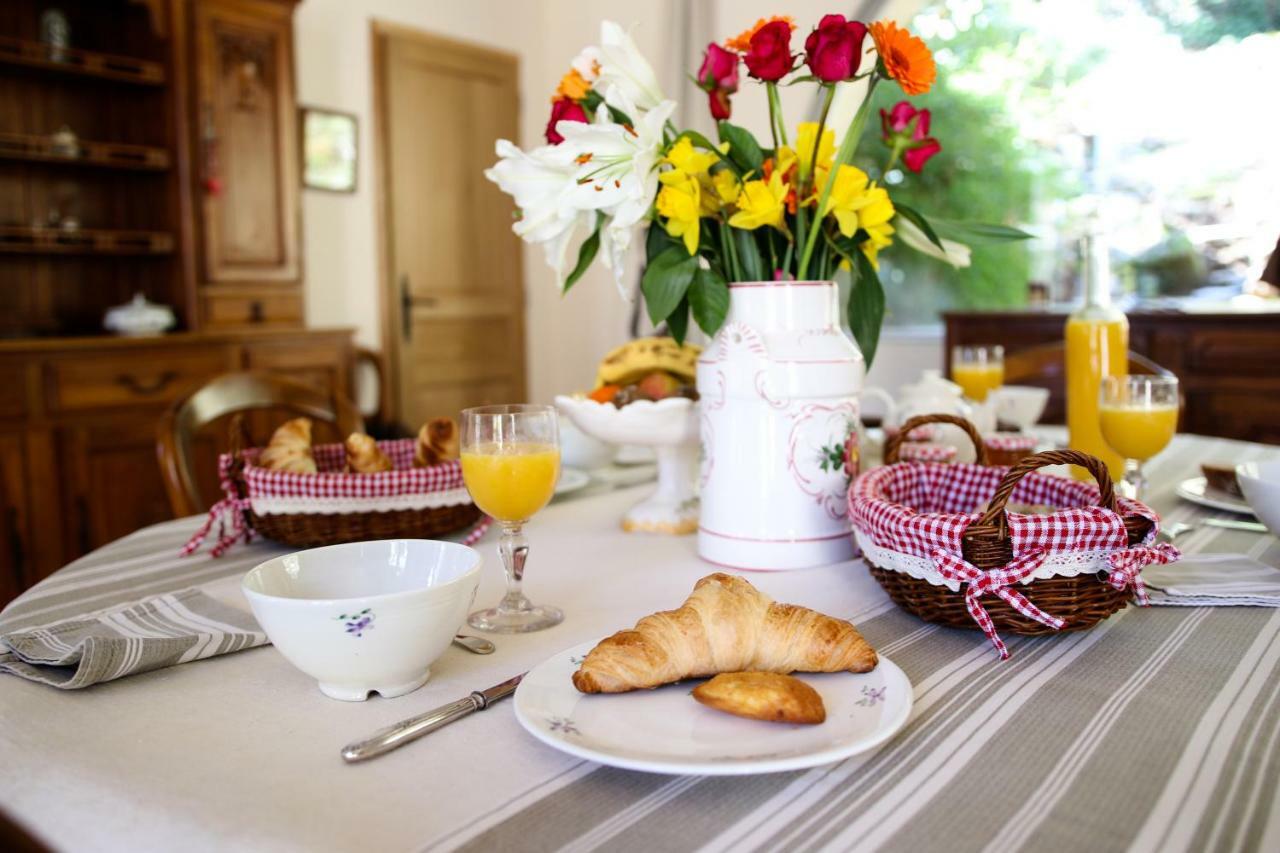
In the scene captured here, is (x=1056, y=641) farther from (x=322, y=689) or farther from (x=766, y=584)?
(x=322, y=689)

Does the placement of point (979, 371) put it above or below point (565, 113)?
below

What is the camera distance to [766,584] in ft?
3.39

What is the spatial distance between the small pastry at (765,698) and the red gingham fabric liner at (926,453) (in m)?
0.62

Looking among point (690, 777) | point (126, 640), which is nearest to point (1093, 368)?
point (690, 777)

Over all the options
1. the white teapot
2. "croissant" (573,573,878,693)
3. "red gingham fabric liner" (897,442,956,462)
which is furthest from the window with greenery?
"croissant" (573,573,878,693)

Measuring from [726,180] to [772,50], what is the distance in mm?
146

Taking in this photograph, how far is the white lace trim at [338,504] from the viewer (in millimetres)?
1117

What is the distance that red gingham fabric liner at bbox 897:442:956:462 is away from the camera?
4.04 feet

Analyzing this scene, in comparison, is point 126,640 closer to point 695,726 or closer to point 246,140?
point 695,726

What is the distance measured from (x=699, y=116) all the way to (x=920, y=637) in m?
3.99

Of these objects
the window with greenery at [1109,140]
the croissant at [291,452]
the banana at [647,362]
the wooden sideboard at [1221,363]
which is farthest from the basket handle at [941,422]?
the window with greenery at [1109,140]

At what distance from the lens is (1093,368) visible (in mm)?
1433

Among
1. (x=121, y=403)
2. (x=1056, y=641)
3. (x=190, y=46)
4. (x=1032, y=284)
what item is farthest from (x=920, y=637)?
(x=1032, y=284)

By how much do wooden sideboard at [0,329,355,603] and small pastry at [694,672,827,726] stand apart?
2.78m
